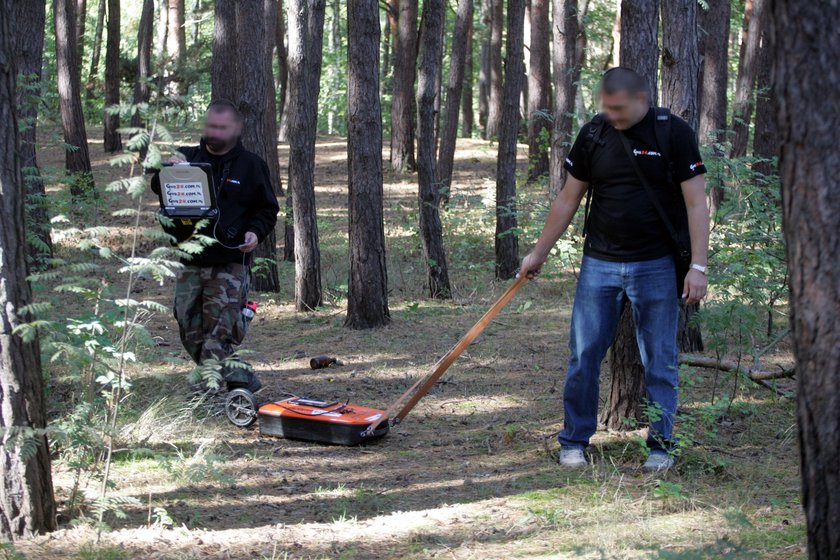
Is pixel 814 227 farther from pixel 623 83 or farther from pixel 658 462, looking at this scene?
pixel 658 462

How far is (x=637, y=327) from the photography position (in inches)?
217

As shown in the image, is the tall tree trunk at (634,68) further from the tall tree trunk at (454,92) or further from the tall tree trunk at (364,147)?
the tall tree trunk at (454,92)

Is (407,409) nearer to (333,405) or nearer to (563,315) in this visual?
(333,405)

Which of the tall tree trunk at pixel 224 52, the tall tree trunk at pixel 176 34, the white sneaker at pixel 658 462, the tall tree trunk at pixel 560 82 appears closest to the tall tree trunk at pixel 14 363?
the white sneaker at pixel 658 462

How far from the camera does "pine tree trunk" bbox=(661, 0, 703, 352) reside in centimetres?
790

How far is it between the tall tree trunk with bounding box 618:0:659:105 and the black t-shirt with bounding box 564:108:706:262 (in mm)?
983

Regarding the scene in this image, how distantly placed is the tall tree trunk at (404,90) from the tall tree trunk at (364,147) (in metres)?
11.7

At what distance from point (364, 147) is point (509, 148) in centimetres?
524

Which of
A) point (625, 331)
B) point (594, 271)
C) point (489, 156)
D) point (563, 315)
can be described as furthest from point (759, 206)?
point (489, 156)

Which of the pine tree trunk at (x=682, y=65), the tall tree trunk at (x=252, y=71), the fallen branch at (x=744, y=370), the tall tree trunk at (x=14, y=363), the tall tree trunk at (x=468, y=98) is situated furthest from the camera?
the tall tree trunk at (x=468, y=98)

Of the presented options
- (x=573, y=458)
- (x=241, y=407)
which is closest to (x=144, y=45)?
(x=241, y=407)

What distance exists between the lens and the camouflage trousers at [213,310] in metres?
6.96

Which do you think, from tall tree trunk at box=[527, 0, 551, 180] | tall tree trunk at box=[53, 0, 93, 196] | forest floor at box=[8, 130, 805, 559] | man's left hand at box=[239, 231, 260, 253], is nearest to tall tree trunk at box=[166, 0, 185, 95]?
tall tree trunk at box=[53, 0, 93, 196]

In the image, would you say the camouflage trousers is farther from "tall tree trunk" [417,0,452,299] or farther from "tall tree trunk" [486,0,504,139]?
"tall tree trunk" [486,0,504,139]
